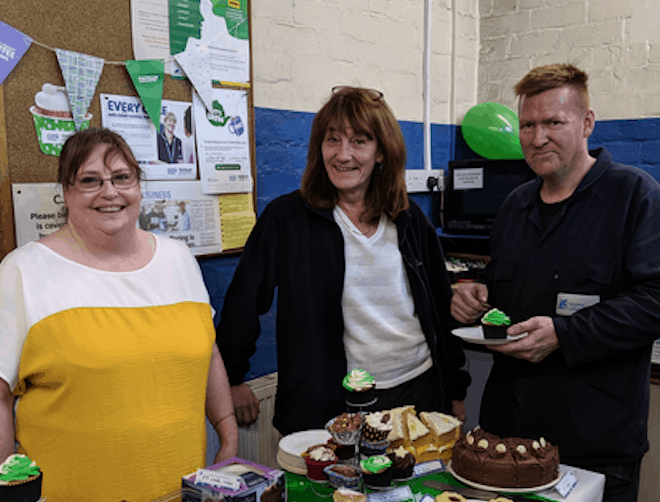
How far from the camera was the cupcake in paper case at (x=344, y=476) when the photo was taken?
1.31 metres

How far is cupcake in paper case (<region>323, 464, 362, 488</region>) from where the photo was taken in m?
1.31

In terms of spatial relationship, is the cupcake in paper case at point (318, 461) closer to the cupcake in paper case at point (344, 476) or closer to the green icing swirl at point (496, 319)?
the cupcake in paper case at point (344, 476)

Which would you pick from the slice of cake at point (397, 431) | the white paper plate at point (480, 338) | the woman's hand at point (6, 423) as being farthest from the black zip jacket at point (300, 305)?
the woman's hand at point (6, 423)

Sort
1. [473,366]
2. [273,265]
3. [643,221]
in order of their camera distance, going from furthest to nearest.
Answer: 1. [473,366]
2. [273,265]
3. [643,221]

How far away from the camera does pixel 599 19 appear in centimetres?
341

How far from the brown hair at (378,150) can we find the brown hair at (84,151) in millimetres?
638

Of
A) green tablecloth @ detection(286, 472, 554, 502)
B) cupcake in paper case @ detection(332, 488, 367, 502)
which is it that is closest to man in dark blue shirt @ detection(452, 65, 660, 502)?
green tablecloth @ detection(286, 472, 554, 502)

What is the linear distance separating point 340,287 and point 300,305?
14 cm

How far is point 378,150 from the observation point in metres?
1.96

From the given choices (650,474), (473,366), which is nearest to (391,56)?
(473,366)

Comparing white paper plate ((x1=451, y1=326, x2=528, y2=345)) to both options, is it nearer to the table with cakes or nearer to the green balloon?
the table with cakes

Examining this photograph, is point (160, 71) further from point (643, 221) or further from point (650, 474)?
point (650, 474)

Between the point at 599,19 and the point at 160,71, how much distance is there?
264 cm

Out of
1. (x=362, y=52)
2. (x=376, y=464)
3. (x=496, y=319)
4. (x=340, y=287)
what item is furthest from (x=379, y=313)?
(x=362, y=52)
